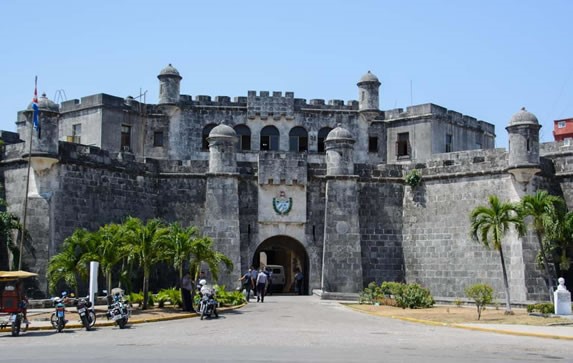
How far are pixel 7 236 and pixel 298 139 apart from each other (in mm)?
18963

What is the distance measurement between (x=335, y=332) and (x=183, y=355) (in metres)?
6.09

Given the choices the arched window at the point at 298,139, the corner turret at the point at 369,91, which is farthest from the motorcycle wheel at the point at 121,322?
the corner turret at the point at 369,91

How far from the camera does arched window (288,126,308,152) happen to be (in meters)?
44.0

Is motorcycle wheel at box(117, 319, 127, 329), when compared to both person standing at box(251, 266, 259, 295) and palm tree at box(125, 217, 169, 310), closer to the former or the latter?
palm tree at box(125, 217, 169, 310)

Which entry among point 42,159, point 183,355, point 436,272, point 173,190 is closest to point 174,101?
point 173,190

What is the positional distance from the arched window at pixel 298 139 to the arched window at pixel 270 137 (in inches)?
30.2

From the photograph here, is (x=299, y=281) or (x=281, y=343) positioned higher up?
(x=299, y=281)

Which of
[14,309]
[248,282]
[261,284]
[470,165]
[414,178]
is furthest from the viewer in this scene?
[414,178]

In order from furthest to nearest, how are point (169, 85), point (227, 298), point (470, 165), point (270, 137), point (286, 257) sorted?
point (286, 257) < point (270, 137) < point (169, 85) < point (470, 165) < point (227, 298)

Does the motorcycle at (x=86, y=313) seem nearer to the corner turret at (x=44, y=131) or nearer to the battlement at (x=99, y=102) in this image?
the corner turret at (x=44, y=131)

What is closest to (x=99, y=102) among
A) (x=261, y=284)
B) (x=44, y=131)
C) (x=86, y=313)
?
(x=44, y=131)

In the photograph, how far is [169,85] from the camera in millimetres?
43125

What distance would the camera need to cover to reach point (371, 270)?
116 feet

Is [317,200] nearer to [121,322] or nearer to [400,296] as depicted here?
[400,296]
